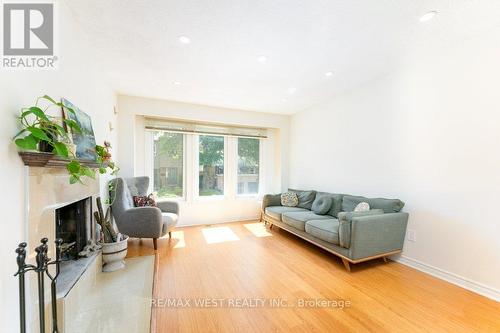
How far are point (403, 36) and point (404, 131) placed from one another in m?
1.17

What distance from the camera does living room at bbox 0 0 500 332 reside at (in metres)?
1.31

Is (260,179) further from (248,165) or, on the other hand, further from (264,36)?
(264,36)

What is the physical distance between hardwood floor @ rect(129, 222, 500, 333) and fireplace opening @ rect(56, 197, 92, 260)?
81 centimetres

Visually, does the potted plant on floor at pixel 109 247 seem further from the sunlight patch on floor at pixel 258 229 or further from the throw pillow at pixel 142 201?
the sunlight patch on floor at pixel 258 229

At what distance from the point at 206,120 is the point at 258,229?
2385 mm

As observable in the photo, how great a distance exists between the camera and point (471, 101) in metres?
2.14

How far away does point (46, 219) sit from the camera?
4.52ft

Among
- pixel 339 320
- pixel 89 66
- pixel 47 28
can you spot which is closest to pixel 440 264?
pixel 339 320

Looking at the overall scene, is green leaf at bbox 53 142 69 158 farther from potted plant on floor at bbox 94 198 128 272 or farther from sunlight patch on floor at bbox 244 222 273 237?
sunlight patch on floor at bbox 244 222 273 237

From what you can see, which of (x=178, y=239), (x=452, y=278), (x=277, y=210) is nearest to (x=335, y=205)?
(x=277, y=210)

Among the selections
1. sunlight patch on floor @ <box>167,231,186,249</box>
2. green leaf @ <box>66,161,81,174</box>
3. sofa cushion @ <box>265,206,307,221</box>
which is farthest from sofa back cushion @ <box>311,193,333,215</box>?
green leaf @ <box>66,161,81,174</box>

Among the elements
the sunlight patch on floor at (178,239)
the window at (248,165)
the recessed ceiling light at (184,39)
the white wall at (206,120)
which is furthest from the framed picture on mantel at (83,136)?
the window at (248,165)

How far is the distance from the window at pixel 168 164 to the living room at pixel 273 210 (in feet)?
1.58

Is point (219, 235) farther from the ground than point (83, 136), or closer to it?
closer to it
